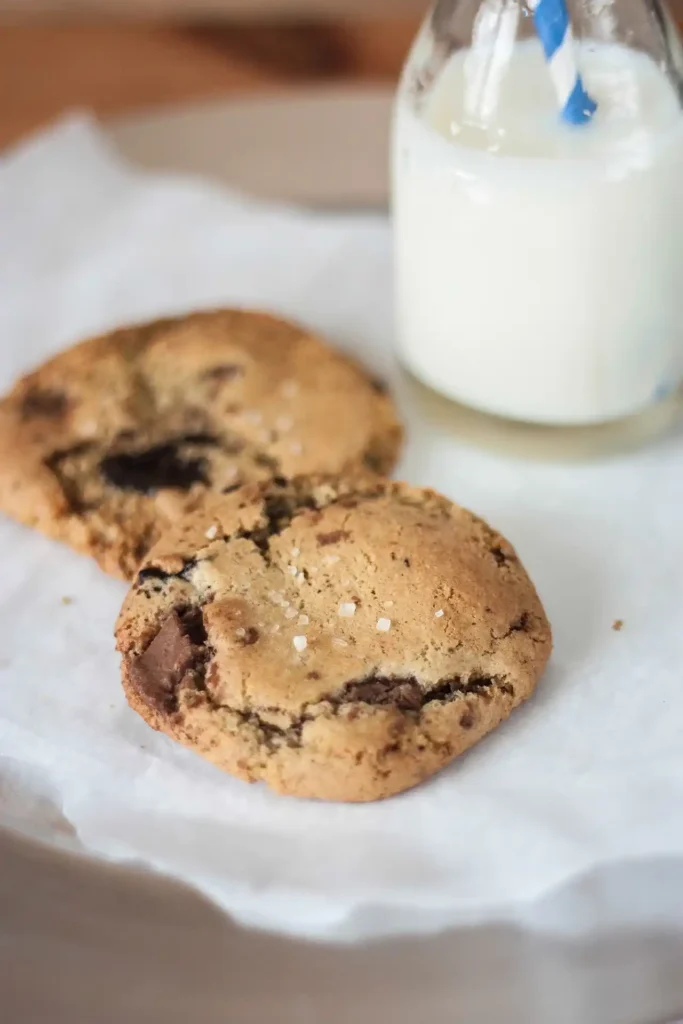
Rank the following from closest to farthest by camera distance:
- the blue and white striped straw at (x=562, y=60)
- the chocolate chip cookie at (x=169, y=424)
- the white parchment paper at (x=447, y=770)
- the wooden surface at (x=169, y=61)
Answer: the white parchment paper at (x=447, y=770) → the blue and white striped straw at (x=562, y=60) → the chocolate chip cookie at (x=169, y=424) → the wooden surface at (x=169, y=61)

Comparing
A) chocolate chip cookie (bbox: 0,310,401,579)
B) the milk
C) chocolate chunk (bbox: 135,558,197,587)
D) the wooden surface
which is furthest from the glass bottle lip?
the wooden surface

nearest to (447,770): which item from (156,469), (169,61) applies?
(156,469)

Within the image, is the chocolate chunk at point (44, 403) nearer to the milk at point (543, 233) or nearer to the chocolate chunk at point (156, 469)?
the chocolate chunk at point (156, 469)

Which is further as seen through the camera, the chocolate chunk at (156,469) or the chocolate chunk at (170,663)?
the chocolate chunk at (156,469)

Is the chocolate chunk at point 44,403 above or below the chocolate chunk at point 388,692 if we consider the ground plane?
below

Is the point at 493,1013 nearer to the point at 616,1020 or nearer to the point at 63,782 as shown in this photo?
the point at 616,1020

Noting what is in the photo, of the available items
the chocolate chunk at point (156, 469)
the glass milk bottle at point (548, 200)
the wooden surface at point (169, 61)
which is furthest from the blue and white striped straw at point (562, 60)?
the wooden surface at point (169, 61)

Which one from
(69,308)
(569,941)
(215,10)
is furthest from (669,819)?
(215,10)

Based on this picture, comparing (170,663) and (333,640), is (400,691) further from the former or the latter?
(170,663)
